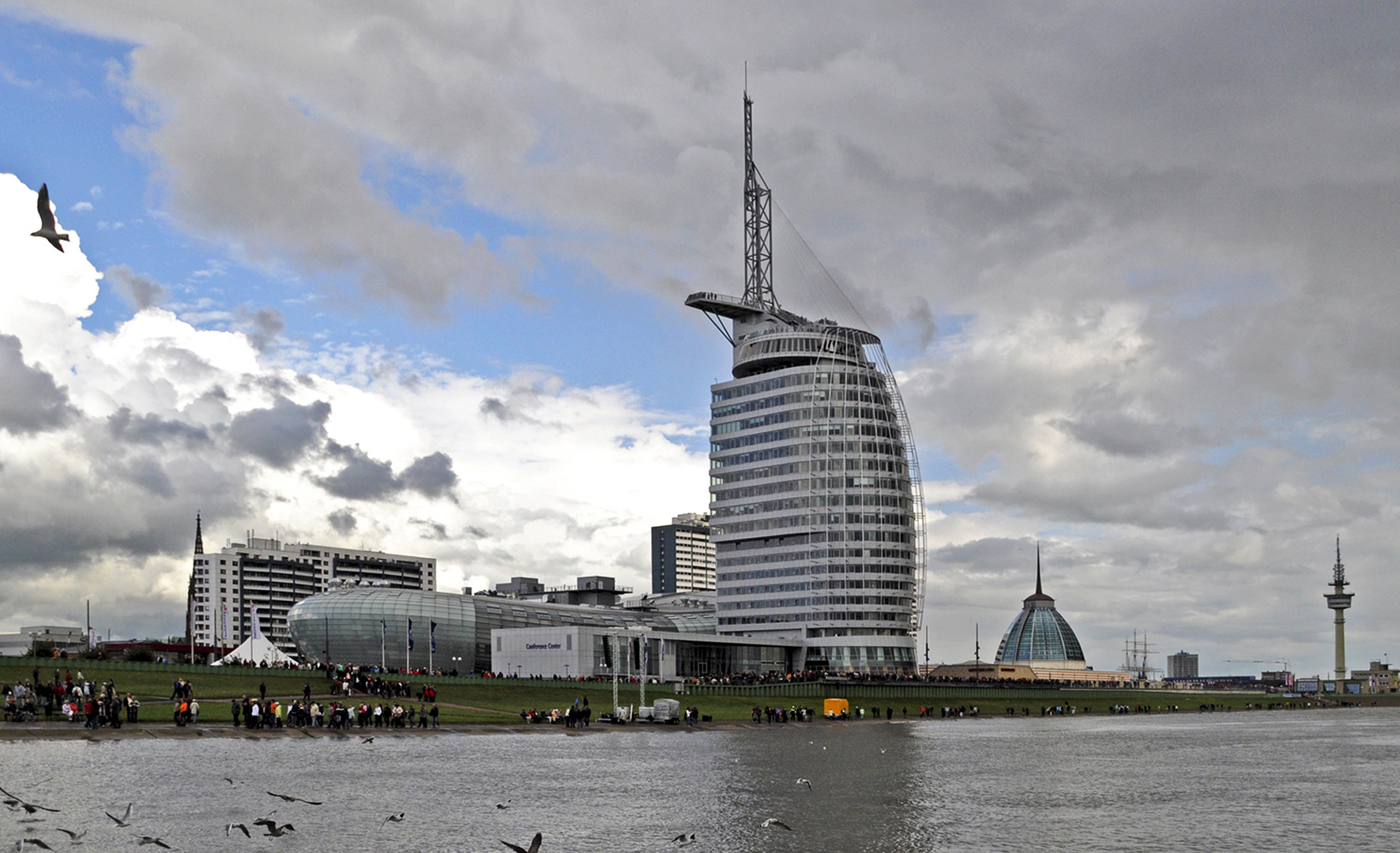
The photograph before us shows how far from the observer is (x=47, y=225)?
34594 mm

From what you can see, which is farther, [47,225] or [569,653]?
[569,653]

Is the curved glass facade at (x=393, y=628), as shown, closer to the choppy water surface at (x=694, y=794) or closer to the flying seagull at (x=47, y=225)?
the choppy water surface at (x=694, y=794)

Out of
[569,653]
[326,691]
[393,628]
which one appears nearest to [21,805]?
[326,691]

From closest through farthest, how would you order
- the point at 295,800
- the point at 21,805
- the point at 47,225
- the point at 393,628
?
the point at 47,225 < the point at 21,805 < the point at 295,800 < the point at 393,628

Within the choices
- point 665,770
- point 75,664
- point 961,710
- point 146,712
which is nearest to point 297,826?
point 665,770

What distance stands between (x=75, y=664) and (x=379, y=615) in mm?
79513

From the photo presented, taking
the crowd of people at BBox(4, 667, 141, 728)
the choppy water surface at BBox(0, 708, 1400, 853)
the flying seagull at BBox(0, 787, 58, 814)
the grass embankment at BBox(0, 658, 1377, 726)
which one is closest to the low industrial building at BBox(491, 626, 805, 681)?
the grass embankment at BBox(0, 658, 1377, 726)

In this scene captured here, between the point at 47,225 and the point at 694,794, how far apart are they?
35.0 m

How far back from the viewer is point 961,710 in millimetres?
180125

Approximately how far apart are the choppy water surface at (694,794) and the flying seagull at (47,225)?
57.4 feet

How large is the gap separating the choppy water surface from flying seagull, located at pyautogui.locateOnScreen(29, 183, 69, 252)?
17.5 meters

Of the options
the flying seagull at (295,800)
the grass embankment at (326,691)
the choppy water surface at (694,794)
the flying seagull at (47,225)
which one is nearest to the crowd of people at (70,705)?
the grass embankment at (326,691)

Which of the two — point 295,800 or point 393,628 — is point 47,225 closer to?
point 295,800

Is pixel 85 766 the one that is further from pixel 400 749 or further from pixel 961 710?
pixel 961 710
